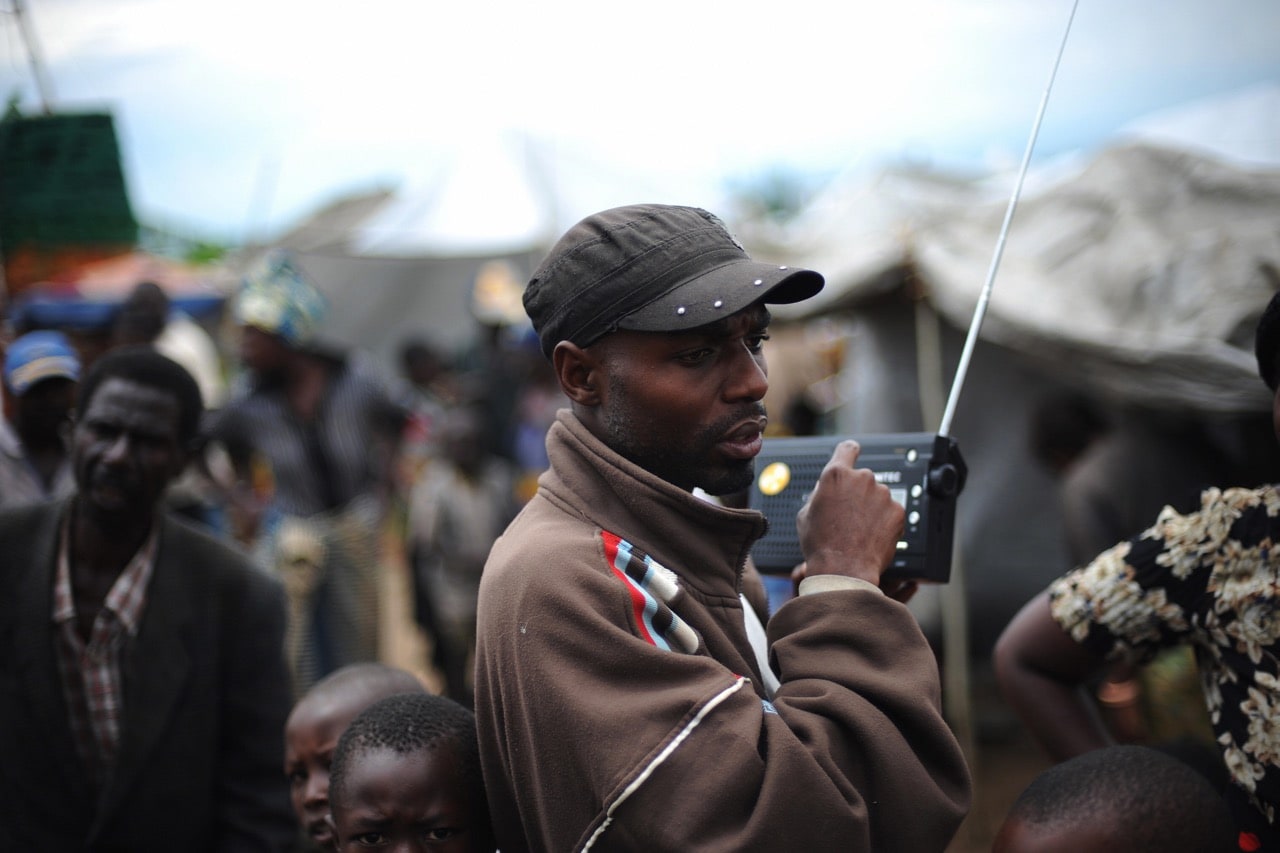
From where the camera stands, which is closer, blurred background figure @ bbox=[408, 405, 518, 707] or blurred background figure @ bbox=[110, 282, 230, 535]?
blurred background figure @ bbox=[110, 282, 230, 535]

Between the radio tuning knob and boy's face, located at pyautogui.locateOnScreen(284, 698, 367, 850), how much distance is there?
1368 millimetres

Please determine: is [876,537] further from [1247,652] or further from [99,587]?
[99,587]

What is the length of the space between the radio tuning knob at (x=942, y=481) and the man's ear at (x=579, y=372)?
594 mm

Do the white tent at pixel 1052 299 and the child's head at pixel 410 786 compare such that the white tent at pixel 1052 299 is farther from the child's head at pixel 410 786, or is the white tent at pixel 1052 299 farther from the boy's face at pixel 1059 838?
the child's head at pixel 410 786

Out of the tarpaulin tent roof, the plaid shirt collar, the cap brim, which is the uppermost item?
the cap brim

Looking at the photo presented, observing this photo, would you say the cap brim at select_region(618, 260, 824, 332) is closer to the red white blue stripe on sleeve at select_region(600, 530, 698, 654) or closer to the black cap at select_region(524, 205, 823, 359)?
the black cap at select_region(524, 205, 823, 359)

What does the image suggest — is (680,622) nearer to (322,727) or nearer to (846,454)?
(846,454)

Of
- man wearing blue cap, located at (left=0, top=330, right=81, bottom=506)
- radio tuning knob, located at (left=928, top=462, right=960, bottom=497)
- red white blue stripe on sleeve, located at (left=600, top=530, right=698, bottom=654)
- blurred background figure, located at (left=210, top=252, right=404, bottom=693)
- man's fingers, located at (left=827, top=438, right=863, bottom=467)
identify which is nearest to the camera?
red white blue stripe on sleeve, located at (left=600, top=530, right=698, bottom=654)

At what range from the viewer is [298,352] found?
220 inches

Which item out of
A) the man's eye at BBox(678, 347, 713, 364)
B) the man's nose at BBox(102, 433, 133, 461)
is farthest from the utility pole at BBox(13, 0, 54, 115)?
the man's eye at BBox(678, 347, 713, 364)

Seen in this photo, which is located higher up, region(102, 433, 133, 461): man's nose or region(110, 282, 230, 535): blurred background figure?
region(102, 433, 133, 461): man's nose

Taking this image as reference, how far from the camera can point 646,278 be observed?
1603 mm

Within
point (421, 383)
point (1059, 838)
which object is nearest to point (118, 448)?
point (1059, 838)

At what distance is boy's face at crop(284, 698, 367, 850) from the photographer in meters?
2.57
